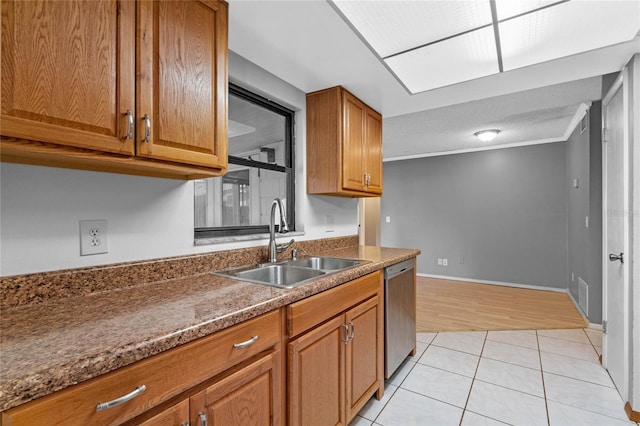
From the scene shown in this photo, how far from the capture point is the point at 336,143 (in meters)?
2.32

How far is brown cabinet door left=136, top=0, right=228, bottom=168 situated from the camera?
1070mm

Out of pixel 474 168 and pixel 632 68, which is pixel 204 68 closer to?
pixel 632 68

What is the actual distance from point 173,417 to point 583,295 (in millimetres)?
4331

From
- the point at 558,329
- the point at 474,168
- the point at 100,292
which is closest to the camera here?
the point at 100,292

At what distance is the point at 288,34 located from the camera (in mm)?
1632

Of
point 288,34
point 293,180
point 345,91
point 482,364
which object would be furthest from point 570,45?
point 482,364

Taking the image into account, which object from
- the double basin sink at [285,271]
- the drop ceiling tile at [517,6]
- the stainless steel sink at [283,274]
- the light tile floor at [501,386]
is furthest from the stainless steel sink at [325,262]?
the drop ceiling tile at [517,6]

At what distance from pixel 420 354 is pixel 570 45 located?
243 centimetres

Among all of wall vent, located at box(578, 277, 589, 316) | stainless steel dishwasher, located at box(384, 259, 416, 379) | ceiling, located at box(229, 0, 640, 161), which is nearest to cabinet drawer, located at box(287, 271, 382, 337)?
stainless steel dishwasher, located at box(384, 259, 416, 379)

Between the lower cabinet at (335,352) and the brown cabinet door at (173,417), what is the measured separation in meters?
0.45

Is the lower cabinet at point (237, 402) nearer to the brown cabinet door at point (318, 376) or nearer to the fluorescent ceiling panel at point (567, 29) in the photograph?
the brown cabinet door at point (318, 376)

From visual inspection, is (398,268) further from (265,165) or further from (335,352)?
(265,165)

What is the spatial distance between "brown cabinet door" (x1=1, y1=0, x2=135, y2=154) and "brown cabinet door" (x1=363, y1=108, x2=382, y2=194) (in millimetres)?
1959

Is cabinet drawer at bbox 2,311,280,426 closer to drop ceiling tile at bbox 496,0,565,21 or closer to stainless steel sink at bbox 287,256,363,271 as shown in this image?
stainless steel sink at bbox 287,256,363,271
